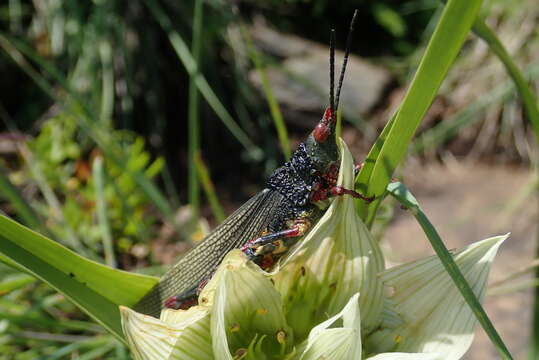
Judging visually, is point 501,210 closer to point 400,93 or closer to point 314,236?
point 400,93

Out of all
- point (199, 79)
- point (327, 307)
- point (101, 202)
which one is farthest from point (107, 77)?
point (327, 307)

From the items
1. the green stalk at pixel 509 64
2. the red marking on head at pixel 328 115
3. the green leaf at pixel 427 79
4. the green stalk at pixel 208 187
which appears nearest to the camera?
the green leaf at pixel 427 79

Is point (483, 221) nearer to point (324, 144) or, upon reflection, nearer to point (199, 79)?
point (199, 79)

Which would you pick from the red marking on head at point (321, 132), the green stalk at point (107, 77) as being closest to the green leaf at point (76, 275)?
the red marking on head at point (321, 132)

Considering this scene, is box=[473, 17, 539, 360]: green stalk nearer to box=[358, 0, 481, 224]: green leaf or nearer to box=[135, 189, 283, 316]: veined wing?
box=[358, 0, 481, 224]: green leaf

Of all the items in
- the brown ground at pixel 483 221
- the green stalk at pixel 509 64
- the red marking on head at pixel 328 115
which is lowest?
the brown ground at pixel 483 221

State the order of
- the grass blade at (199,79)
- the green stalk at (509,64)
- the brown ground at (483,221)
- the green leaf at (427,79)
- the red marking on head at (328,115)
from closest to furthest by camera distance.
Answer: the green leaf at (427,79) < the green stalk at (509,64) < the red marking on head at (328,115) < the grass blade at (199,79) < the brown ground at (483,221)

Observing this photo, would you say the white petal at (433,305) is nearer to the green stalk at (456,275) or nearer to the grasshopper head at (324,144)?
the green stalk at (456,275)
